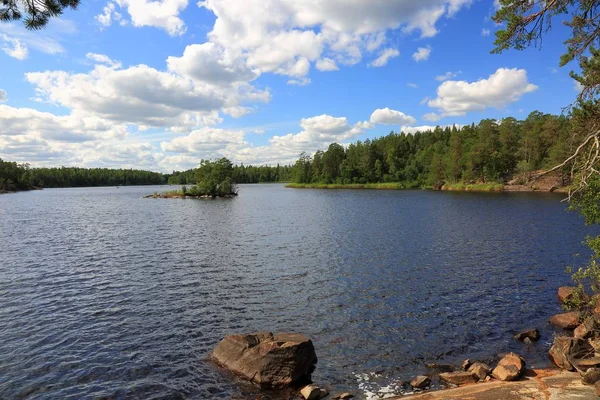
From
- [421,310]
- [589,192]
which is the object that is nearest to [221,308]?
[421,310]

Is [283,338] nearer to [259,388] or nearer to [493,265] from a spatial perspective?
[259,388]

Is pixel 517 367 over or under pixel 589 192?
under

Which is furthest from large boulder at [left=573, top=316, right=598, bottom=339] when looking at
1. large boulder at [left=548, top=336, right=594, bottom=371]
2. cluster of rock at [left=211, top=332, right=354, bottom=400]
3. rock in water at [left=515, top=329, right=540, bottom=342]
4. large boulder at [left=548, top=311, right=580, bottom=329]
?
cluster of rock at [left=211, top=332, right=354, bottom=400]

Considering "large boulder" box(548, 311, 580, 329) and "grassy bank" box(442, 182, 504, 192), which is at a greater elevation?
"grassy bank" box(442, 182, 504, 192)

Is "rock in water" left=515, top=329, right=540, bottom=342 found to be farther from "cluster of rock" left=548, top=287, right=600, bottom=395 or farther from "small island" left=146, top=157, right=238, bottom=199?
"small island" left=146, top=157, right=238, bottom=199

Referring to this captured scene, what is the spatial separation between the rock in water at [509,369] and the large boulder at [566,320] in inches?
302

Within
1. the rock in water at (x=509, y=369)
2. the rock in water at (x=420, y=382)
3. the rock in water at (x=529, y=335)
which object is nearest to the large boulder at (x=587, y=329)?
the rock in water at (x=529, y=335)

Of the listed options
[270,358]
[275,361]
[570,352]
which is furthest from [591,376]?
[270,358]

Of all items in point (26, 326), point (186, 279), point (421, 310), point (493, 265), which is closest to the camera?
point (26, 326)

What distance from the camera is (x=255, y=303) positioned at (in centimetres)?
2548

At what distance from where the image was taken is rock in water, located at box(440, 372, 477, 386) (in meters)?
15.4

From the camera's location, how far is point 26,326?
→ 21.4m

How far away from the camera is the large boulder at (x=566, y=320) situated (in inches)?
826

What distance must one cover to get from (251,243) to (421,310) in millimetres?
27924
